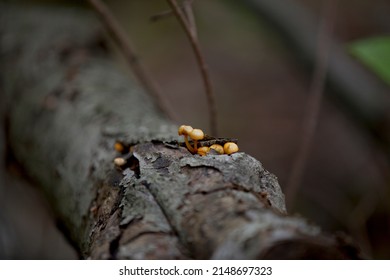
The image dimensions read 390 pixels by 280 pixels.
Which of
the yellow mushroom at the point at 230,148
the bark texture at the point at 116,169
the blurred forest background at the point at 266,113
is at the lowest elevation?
the blurred forest background at the point at 266,113

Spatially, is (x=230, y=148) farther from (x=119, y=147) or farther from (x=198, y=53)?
(x=198, y=53)

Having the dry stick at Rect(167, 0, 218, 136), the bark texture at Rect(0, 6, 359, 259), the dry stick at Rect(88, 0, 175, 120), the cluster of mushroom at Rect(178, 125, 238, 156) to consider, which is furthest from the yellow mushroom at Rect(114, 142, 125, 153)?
the dry stick at Rect(88, 0, 175, 120)

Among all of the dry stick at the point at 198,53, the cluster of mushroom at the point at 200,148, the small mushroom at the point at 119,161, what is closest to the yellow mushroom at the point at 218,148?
the cluster of mushroom at the point at 200,148

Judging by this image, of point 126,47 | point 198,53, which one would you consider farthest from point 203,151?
point 126,47

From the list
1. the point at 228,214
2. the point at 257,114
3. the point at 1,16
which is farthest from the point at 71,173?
the point at 257,114

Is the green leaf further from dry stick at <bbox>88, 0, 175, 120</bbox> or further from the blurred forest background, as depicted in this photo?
dry stick at <bbox>88, 0, 175, 120</bbox>

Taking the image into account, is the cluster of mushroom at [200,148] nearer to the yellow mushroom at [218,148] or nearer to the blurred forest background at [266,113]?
the yellow mushroom at [218,148]
